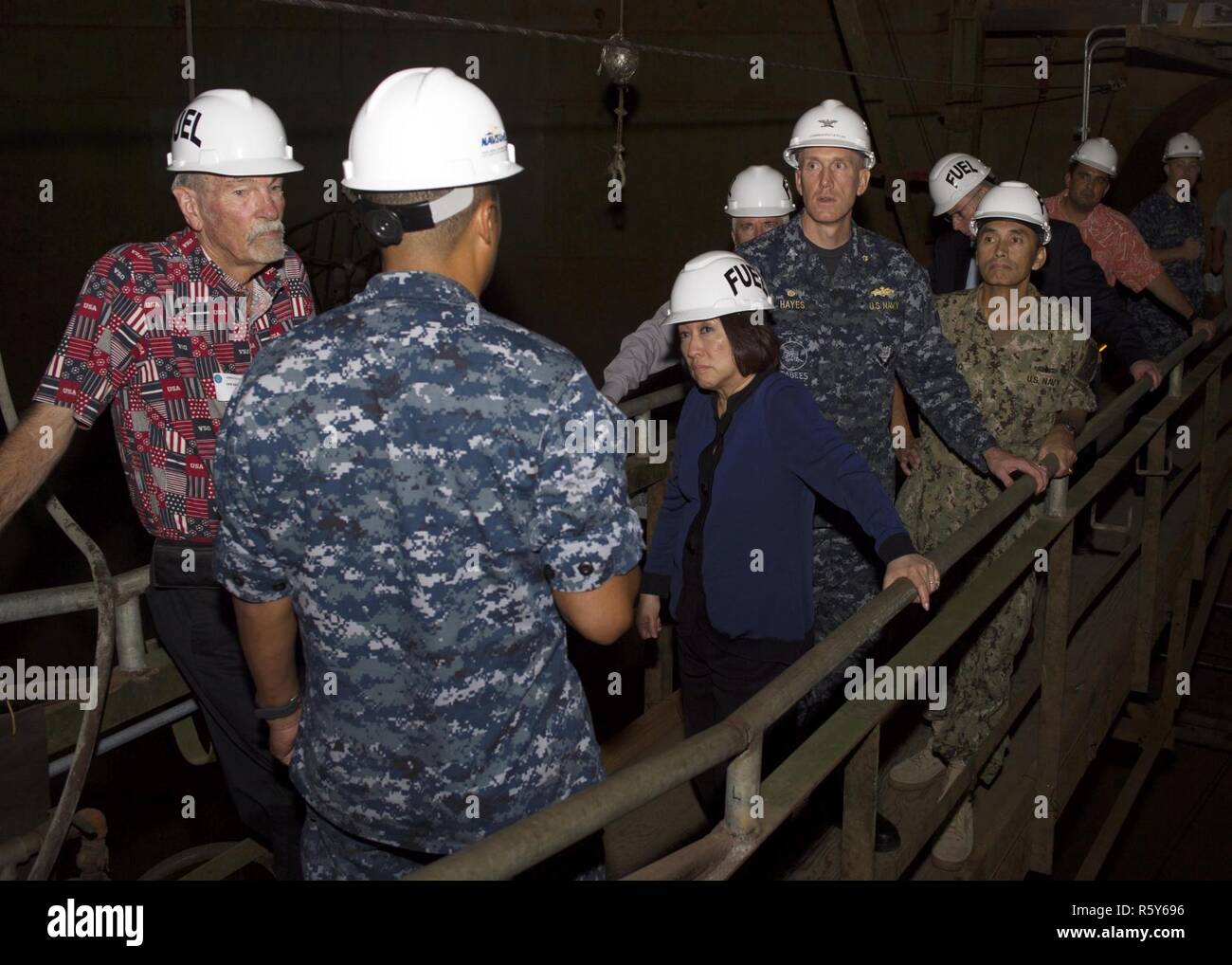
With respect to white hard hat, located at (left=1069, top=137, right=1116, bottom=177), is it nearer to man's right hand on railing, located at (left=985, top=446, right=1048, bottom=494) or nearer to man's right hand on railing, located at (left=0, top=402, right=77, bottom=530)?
man's right hand on railing, located at (left=985, top=446, right=1048, bottom=494)

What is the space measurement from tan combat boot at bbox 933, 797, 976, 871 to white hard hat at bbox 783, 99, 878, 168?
6.74ft

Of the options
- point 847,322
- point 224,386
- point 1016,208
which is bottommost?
point 224,386

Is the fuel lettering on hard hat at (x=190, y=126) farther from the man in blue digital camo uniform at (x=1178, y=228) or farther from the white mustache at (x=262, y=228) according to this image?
the man in blue digital camo uniform at (x=1178, y=228)

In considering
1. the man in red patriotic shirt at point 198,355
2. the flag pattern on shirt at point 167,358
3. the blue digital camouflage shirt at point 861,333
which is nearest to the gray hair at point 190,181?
the man in red patriotic shirt at point 198,355

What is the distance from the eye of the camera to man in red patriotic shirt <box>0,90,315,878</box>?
2.65 m

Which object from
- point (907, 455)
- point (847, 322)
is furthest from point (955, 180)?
point (847, 322)

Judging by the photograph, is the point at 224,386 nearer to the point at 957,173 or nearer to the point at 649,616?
the point at 649,616

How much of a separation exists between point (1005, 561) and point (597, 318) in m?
9.08

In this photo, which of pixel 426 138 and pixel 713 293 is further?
pixel 713 293

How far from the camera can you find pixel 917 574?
8.20ft

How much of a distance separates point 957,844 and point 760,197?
2834 millimetres

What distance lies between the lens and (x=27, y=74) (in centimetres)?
1251

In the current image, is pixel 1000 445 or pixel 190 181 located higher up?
pixel 190 181

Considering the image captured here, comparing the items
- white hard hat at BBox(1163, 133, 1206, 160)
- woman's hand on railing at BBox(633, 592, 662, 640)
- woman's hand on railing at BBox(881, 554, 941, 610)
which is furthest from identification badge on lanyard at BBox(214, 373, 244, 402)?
white hard hat at BBox(1163, 133, 1206, 160)
